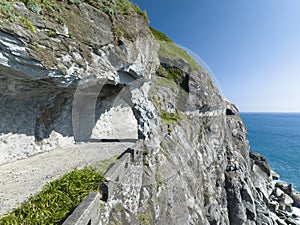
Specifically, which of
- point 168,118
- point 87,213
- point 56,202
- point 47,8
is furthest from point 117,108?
point 87,213

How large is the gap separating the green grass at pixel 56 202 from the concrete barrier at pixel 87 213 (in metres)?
0.31

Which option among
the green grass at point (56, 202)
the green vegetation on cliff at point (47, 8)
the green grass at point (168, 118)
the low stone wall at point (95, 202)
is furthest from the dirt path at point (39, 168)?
the green vegetation on cliff at point (47, 8)

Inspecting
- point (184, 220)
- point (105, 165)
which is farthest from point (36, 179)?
point (184, 220)

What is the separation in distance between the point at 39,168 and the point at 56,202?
2.96 meters

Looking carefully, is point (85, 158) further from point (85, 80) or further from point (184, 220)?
point (184, 220)

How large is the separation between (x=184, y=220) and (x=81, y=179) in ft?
21.5

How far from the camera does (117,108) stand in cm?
1239

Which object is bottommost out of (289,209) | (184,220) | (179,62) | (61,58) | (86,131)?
(289,209)

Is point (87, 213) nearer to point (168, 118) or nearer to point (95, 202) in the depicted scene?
point (95, 202)

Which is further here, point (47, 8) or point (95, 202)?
point (47, 8)

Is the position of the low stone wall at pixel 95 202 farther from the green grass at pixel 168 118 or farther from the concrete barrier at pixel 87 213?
the green grass at pixel 168 118

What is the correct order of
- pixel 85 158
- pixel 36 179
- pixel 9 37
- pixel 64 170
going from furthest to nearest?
pixel 85 158
pixel 64 170
pixel 36 179
pixel 9 37

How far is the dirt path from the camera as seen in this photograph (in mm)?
4273

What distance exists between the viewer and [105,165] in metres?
6.36
